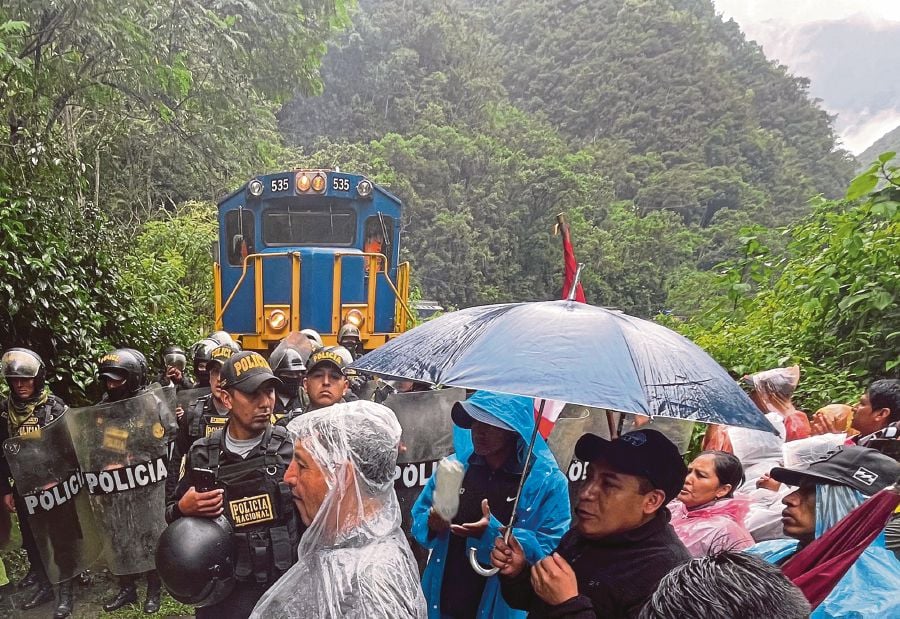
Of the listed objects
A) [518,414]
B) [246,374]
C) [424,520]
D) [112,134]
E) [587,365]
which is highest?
[112,134]

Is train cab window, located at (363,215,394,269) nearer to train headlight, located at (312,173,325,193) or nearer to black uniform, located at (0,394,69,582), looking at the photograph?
train headlight, located at (312,173,325,193)

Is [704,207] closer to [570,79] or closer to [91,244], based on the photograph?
[570,79]

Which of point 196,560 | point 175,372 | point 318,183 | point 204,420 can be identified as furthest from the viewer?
point 318,183

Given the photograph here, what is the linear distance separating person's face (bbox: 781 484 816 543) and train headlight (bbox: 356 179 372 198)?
671cm

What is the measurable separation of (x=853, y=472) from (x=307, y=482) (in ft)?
5.35

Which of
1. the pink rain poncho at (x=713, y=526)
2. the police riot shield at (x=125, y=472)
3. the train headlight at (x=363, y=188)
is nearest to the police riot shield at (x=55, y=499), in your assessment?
the police riot shield at (x=125, y=472)

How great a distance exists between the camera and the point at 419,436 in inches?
140

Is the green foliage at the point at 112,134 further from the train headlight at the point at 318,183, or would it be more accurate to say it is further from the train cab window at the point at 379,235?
the train cab window at the point at 379,235

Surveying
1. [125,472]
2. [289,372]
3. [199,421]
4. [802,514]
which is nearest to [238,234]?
[289,372]

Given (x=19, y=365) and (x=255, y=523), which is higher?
(x=19, y=365)

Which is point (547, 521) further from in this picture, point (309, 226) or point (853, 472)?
point (309, 226)

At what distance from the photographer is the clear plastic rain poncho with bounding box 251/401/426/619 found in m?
1.66

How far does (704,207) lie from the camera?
139 ft

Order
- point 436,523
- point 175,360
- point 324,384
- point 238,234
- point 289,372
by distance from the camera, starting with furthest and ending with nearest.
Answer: point 238,234 < point 175,360 < point 289,372 < point 324,384 < point 436,523
